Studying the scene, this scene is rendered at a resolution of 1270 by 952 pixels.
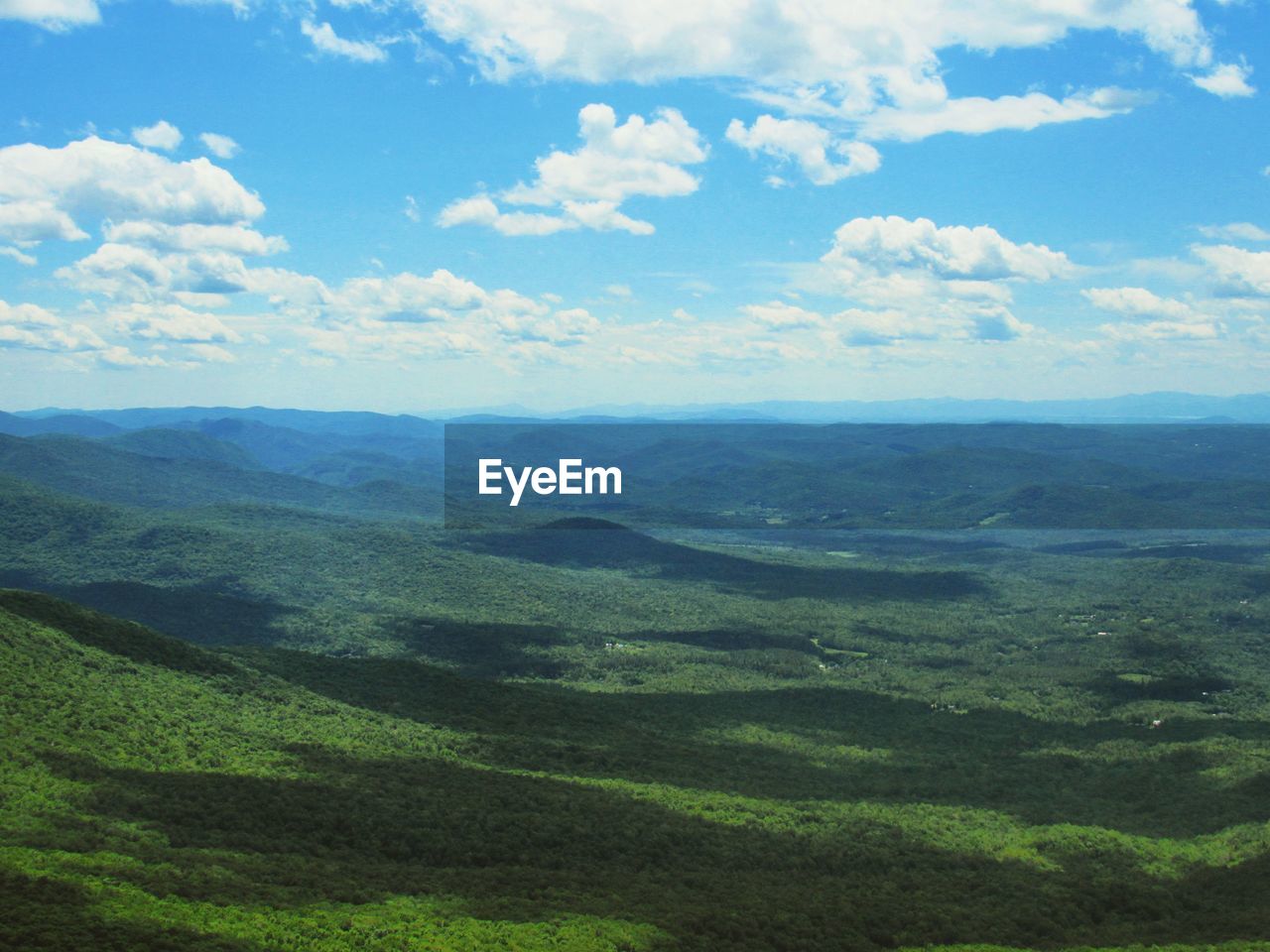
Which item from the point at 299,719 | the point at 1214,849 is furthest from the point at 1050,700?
the point at 299,719

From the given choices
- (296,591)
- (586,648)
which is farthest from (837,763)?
(296,591)

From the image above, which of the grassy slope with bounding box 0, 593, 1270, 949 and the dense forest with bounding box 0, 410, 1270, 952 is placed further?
the dense forest with bounding box 0, 410, 1270, 952

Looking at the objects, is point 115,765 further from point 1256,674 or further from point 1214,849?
point 1256,674

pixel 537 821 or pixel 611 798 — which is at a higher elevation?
pixel 537 821

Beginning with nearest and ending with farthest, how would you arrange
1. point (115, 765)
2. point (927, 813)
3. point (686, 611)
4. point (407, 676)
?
point (115, 765), point (927, 813), point (407, 676), point (686, 611)

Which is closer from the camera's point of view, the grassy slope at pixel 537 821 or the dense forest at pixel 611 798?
the grassy slope at pixel 537 821

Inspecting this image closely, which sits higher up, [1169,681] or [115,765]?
[115,765]

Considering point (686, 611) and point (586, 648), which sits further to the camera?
point (686, 611)

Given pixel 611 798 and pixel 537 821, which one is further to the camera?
pixel 611 798

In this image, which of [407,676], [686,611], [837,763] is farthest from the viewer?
[686,611]
